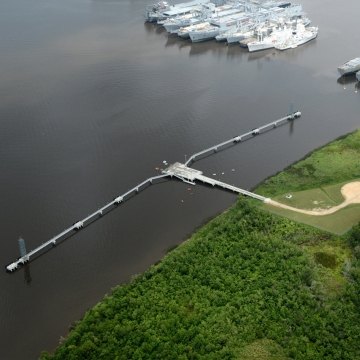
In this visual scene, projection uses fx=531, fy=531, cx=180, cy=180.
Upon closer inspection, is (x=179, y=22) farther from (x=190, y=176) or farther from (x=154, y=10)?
(x=190, y=176)

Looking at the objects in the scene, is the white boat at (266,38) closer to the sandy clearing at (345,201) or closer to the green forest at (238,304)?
the sandy clearing at (345,201)

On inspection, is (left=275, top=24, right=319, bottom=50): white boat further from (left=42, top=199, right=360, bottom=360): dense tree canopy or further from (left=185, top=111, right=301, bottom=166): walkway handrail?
(left=42, top=199, right=360, bottom=360): dense tree canopy

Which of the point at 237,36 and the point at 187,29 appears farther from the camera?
the point at 187,29

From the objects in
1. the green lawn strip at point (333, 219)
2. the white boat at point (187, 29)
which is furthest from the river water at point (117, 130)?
the green lawn strip at point (333, 219)

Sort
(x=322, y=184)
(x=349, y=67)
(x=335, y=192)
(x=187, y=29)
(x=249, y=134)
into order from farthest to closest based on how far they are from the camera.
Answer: (x=187, y=29)
(x=349, y=67)
(x=249, y=134)
(x=322, y=184)
(x=335, y=192)

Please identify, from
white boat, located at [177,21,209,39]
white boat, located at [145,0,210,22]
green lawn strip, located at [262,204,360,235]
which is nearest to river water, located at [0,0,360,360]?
white boat, located at [177,21,209,39]

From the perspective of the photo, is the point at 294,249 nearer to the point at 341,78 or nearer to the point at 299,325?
the point at 299,325

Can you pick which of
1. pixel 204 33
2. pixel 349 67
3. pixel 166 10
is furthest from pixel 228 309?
pixel 166 10

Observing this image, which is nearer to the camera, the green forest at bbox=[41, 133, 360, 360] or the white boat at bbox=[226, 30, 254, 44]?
the green forest at bbox=[41, 133, 360, 360]
